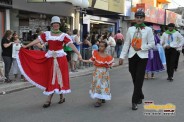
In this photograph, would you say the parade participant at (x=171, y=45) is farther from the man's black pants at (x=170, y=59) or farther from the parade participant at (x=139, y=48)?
the parade participant at (x=139, y=48)

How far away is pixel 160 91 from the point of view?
939 cm

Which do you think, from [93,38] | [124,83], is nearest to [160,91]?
[124,83]

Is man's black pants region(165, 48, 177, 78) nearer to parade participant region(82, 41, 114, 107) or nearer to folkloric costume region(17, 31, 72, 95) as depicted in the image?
parade participant region(82, 41, 114, 107)

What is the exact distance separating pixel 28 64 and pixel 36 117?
165 centimetres

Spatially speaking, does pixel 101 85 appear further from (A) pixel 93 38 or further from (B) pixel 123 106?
(A) pixel 93 38

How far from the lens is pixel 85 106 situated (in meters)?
7.50

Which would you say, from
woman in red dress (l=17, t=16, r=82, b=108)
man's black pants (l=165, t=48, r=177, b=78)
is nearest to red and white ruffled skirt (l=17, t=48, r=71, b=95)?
woman in red dress (l=17, t=16, r=82, b=108)

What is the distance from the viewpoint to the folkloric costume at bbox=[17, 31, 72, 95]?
24.5ft

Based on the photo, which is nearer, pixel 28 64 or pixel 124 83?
pixel 28 64

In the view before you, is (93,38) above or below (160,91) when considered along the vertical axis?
above
